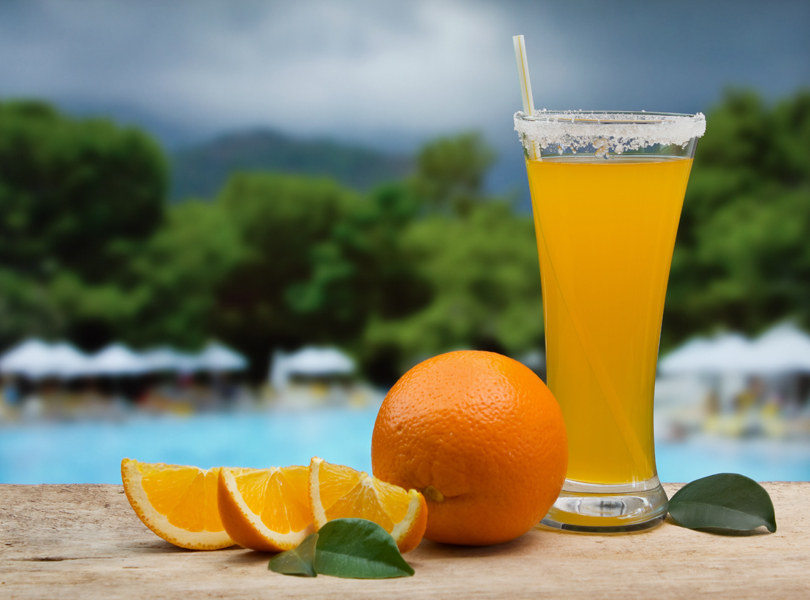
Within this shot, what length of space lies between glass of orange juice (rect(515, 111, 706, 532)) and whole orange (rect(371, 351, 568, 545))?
105 millimetres

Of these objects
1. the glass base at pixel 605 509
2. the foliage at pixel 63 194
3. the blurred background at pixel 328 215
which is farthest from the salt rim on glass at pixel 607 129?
the foliage at pixel 63 194

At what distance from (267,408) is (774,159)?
18.4ft

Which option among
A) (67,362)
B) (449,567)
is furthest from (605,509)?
(67,362)

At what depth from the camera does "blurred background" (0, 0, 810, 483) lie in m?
7.52

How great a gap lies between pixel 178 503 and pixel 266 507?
0.10m

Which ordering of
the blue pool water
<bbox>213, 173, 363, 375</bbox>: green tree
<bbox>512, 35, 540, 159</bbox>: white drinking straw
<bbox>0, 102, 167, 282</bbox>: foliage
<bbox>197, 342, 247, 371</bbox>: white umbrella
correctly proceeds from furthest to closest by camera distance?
1. <bbox>213, 173, 363, 375</bbox>: green tree
2. <bbox>197, 342, 247, 371</bbox>: white umbrella
3. <bbox>0, 102, 167, 282</bbox>: foliage
4. the blue pool water
5. <bbox>512, 35, 540, 159</bbox>: white drinking straw

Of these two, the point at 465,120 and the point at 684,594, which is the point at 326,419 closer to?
the point at 465,120

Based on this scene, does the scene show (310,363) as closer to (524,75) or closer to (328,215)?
(328,215)

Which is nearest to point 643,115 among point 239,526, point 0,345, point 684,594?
point 684,594

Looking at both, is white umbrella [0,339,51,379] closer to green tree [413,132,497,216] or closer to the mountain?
the mountain

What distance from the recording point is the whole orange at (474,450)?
750 mm

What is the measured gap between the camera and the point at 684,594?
25.9 inches

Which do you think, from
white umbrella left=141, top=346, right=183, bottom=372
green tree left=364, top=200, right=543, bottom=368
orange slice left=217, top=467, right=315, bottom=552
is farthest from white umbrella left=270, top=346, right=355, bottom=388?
orange slice left=217, top=467, right=315, bottom=552

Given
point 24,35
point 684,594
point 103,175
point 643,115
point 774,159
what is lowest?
point 684,594
